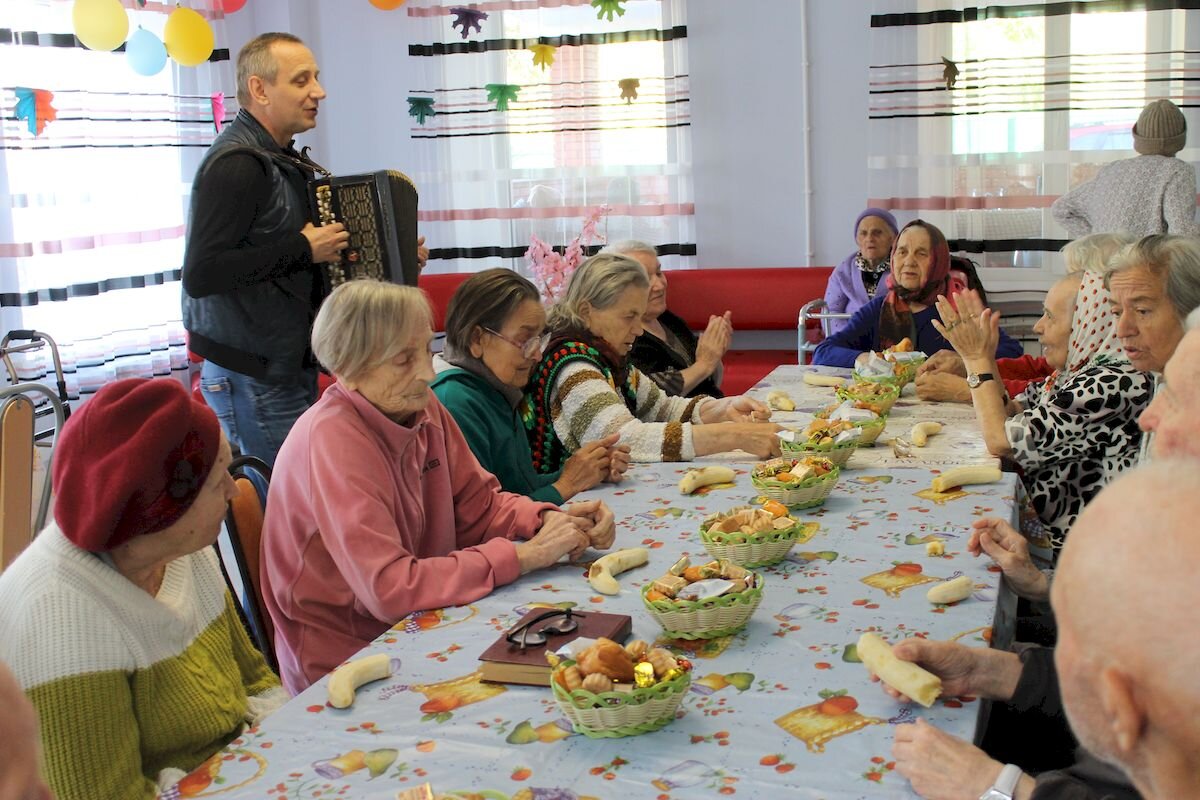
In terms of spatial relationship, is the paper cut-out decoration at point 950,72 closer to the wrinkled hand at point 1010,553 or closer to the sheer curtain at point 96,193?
the sheer curtain at point 96,193

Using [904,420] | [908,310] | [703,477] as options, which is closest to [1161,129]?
[908,310]

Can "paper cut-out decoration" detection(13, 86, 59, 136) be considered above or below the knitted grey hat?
above

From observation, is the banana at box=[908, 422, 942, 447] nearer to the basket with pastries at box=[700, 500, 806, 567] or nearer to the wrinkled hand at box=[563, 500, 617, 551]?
the basket with pastries at box=[700, 500, 806, 567]

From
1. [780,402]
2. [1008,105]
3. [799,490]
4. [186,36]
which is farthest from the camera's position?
[1008,105]

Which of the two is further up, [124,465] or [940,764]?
[124,465]

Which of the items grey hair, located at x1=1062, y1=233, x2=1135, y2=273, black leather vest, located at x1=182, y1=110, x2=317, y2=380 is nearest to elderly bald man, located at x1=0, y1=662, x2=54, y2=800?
black leather vest, located at x1=182, y1=110, x2=317, y2=380

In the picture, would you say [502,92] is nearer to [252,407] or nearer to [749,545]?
[252,407]

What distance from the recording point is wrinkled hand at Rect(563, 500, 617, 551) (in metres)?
2.27

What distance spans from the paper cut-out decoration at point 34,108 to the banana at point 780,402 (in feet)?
11.6

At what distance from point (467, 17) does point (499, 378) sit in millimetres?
4221

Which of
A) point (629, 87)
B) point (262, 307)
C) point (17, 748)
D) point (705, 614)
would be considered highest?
point (629, 87)

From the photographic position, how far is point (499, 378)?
9.25 ft

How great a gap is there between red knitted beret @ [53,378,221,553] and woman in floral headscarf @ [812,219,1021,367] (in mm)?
3190

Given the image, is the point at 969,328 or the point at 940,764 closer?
the point at 940,764
